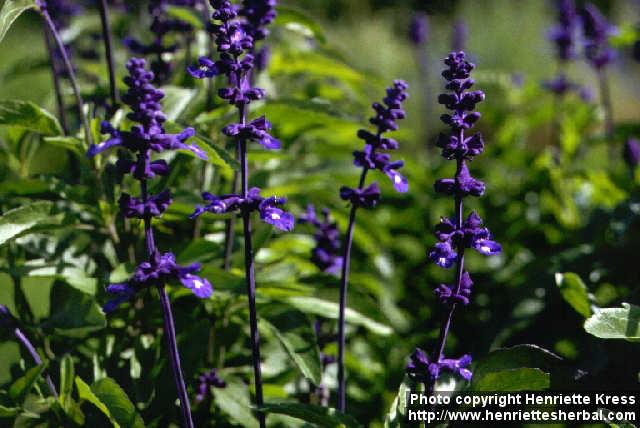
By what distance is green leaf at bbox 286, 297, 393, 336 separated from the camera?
2.28 m

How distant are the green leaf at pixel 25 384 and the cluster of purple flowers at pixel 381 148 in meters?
0.89

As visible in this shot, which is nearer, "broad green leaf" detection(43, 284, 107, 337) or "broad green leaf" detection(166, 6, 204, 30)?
"broad green leaf" detection(43, 284, 107, 337)

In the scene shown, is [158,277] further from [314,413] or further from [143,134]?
[314,413]

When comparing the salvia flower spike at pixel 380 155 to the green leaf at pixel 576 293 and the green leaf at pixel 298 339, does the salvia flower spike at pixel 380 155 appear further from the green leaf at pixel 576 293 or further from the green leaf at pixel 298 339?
the green leaf at pixel 576 293

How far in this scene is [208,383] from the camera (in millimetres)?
2217

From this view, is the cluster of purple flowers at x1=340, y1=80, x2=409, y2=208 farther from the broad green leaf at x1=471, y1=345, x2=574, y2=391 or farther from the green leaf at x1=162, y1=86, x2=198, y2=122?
the green leaf at x1=162, y1=86, x2=198, y2=122

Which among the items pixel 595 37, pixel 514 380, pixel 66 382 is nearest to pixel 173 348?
pixel 66 382

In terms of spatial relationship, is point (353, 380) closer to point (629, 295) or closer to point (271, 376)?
point (271, 376)

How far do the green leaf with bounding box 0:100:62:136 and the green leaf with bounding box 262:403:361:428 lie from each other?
3.39ft

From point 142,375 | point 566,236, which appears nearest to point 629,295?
point 566,236

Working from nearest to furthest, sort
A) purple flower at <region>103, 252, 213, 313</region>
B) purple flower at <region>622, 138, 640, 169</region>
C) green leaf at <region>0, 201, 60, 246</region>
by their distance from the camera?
purple flower at <region>103, 252, 213, 313</region>, green leaf at <region>0, 201, 60, 246</region>, purple flower at <region>622, 138, 640, 169</region>

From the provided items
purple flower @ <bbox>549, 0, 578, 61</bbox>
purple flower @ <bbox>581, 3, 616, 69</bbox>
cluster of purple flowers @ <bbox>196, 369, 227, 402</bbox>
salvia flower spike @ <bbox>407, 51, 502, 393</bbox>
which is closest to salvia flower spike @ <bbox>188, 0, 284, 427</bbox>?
salvia flower spike @ <bbox>407, 51, 502, 393</bbox>

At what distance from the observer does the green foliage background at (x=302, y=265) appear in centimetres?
203

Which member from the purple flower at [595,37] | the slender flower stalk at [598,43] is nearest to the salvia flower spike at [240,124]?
the slender flower stalk at [598,43]
